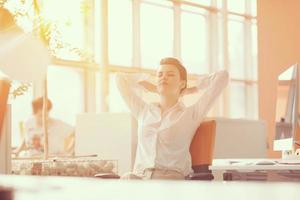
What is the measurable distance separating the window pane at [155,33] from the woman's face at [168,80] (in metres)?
6.40

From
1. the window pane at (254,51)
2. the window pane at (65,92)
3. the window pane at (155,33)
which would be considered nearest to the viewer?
the window pane at (65,92)

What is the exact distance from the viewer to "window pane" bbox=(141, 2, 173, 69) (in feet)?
33.6

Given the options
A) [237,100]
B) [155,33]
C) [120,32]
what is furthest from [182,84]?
[237,100]

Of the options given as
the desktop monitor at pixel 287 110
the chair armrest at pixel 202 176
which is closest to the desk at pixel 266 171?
the desktop monitor at pixel 287 110

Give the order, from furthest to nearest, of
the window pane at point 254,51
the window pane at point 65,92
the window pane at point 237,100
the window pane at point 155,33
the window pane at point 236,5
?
the window pane at point 254,51 → the window pane at point 236,5 → the window pane at point 237,100 → the window pane at point 155,33 → the window pane at point 65,92

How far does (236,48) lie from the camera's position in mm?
12266

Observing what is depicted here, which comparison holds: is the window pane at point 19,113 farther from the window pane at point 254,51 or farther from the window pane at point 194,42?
the window pane at point 254,51

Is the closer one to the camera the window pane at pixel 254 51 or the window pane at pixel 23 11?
the window pane at pixel 23 11

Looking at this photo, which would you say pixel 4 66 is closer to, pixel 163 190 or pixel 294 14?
pixel 163 190

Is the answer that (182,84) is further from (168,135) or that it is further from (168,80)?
(168,135)

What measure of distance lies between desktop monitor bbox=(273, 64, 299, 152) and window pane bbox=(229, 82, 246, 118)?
885 centimetres

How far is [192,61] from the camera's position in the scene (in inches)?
441

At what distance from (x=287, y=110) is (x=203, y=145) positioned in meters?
0.81

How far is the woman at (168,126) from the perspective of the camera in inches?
138
